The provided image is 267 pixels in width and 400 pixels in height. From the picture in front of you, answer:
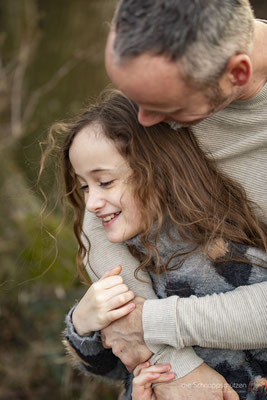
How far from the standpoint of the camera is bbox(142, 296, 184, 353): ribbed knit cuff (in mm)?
1881

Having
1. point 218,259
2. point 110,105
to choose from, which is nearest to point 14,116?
point 110,105

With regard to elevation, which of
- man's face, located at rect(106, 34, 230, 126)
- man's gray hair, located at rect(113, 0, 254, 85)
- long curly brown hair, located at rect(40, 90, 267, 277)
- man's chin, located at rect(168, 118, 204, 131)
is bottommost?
long curly brown hair, located at rect(40, 90, 267, 277)

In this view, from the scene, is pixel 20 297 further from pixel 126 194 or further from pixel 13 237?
pixel 126 194

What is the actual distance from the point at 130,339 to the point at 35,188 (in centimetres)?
114

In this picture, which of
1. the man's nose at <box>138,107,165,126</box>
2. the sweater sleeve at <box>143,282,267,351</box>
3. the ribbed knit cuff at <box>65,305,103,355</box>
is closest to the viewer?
the man's nose at <box>138,107,165,126</box>

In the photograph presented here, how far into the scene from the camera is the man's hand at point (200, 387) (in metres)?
1.91

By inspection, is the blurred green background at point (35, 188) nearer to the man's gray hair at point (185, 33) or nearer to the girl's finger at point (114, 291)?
the girl's finger at point (114, 291)

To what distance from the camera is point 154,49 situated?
1.49 metres

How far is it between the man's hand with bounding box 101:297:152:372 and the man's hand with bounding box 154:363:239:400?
0.49 ft

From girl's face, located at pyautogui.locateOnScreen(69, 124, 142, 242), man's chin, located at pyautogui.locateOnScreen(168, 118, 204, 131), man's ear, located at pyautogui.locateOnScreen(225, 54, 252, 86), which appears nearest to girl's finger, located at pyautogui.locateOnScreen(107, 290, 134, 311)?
girl's face, located at pyautogui.locateOnScreen(69, 124, 142, 242)

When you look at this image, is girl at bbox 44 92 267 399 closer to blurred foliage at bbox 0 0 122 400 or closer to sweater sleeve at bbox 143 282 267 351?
sweater sleeve at bbox 143 282 267 351

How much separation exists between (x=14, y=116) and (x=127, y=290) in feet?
10.8

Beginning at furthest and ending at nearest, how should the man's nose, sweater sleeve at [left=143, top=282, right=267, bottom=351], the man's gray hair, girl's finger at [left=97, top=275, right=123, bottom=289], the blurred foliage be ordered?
the blurred foliage, girl's finger at [left=97, top=275, right=123, bottom=289], sweater sleeve at [left=143, top=282, right=267, bottom=351], the man's nose, the man's gray hair

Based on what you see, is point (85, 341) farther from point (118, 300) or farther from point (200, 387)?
point (200, 387)
